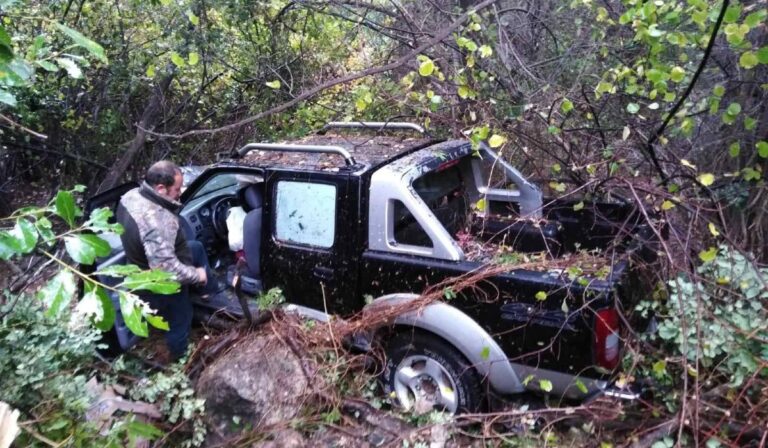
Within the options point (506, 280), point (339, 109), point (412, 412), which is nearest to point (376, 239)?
point (506, 280)

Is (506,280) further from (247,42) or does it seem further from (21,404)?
(247,42)

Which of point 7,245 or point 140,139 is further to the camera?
point 140,139

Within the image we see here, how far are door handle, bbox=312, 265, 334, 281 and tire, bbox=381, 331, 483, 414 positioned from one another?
1.95 feet

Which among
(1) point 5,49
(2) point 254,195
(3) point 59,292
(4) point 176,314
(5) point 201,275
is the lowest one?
(4) point 176,314

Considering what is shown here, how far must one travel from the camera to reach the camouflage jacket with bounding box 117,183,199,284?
3898 mm

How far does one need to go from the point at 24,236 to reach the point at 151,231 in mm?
2259

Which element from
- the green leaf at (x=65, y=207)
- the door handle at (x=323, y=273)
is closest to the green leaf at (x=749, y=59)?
the door handle at (x=323, y=273)

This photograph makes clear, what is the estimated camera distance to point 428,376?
12.2ft

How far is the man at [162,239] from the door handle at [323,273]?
2.98 ft

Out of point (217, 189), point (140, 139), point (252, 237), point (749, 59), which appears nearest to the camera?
point (749, 59)

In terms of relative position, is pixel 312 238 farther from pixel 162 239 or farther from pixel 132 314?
pixel 132 314

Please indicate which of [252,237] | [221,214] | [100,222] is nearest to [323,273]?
[252,237]

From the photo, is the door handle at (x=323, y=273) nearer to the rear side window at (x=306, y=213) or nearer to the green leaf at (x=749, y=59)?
the rear side window at (x=306, y=213)

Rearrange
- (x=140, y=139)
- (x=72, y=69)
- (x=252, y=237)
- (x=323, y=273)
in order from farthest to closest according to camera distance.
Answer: (x=140, y=139) < (x=252, y=237) < (x=323, y=273) < (x=72, y=69)
